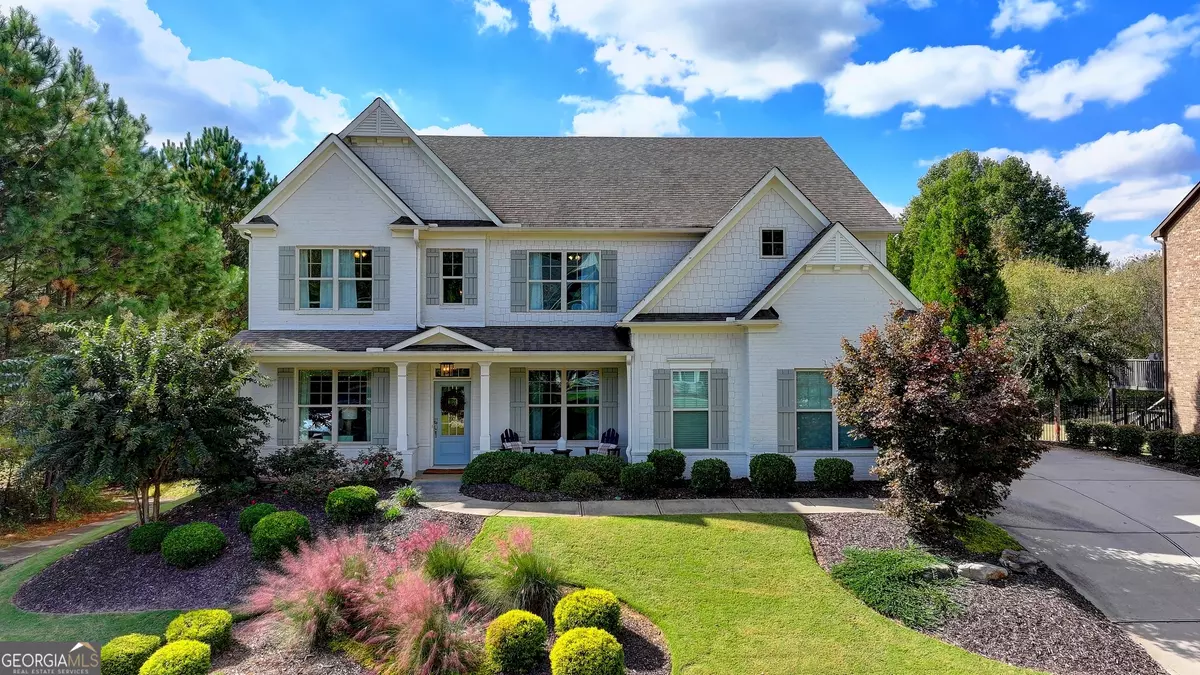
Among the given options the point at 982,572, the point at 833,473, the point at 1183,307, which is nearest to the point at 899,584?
the point at 982,572

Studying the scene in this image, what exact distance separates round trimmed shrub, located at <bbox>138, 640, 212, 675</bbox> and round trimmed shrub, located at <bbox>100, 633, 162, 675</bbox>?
0.36ft

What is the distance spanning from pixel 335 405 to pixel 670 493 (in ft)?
30.2

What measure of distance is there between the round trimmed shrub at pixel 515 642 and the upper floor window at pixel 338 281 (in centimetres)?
1097

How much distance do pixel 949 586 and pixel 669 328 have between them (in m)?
7.84

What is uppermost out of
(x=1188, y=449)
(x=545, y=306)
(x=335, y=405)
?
(x=545, y=306)

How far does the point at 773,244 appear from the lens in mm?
15047

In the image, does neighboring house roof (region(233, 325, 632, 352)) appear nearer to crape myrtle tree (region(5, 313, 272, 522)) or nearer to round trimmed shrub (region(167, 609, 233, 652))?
crape myrtle tree (region(5, 313, 272, 522))

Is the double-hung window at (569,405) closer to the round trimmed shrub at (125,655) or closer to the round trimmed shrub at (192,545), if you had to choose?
the round trimmed shrub at (192,545)

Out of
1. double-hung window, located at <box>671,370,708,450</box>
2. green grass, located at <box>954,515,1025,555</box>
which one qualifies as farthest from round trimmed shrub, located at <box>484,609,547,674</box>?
double-hung window, located at <box>671,370,708,450</box>

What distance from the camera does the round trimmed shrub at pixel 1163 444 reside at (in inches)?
632

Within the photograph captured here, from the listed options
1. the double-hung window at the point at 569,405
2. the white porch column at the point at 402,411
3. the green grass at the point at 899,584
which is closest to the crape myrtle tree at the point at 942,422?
the green grass at the point at 899,584

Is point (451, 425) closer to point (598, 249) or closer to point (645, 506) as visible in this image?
point (598, 249)

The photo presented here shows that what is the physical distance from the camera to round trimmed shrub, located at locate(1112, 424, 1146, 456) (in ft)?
55.8

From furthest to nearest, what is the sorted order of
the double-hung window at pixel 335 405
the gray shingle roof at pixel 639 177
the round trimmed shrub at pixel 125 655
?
the gray shingle roof at pixel 639 177 → the double-hung window at pixel 335 405 → the round trimmed shrub at pixel 125 655
